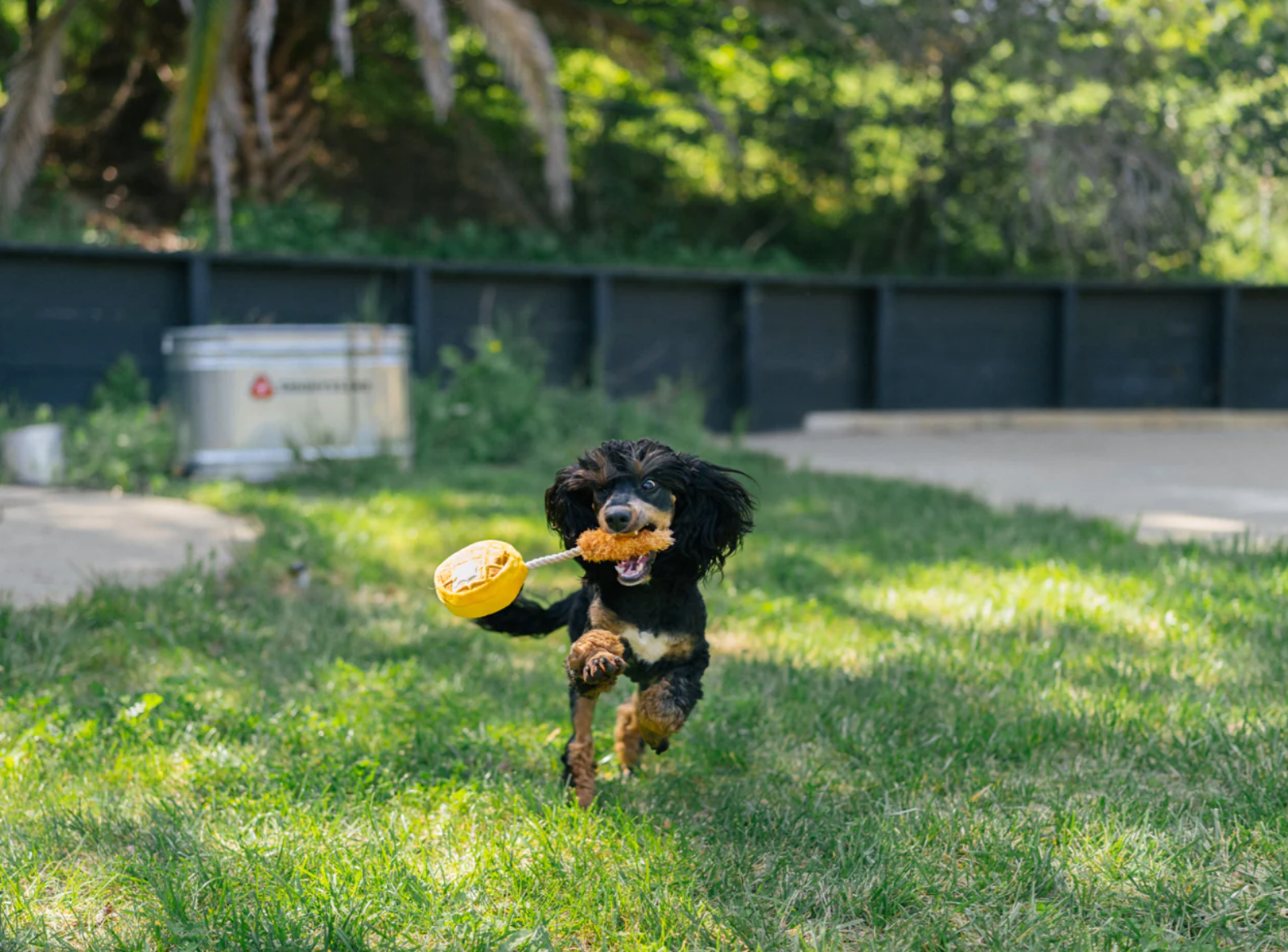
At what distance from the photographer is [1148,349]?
15.4 meters

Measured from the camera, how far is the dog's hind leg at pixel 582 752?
2.93 metres

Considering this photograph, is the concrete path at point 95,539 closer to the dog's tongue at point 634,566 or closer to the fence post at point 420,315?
the dog's tongue at point 634,566

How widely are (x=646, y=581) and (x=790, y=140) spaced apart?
46.0 feet

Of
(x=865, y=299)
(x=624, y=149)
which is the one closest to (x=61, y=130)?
(x=624, y=149)

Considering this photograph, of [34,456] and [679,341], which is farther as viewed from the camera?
[679,341]

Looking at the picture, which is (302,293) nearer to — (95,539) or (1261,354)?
(95,539)

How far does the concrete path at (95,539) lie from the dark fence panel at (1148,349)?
1171cm

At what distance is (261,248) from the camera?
37.8ft

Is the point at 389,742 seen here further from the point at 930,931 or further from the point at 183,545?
the point at 183,545

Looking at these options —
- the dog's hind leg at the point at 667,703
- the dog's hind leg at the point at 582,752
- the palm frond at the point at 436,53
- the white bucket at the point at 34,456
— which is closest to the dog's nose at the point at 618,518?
the dog's hind leg at the point at 667,703

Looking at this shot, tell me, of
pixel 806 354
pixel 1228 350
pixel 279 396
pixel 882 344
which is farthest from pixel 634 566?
pixel 1228 350

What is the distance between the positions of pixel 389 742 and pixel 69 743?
0.83m

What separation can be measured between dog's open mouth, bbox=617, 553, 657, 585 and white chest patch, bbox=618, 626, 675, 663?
0.16 meters

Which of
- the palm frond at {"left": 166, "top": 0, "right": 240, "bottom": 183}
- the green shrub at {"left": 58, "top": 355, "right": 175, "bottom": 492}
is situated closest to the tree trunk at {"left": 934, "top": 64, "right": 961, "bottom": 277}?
the palm frond at {"left": 166, "top": 0, "right": 240, "bottom": 183}
